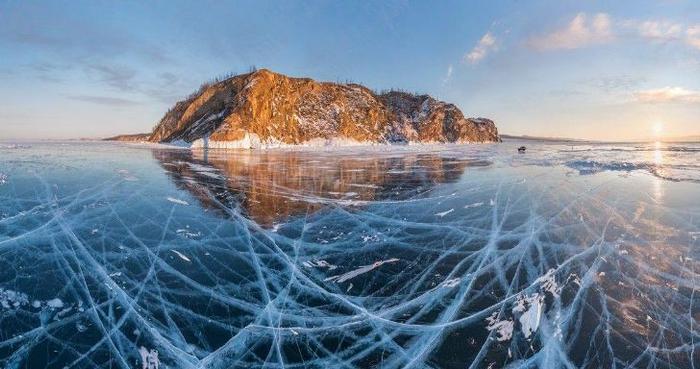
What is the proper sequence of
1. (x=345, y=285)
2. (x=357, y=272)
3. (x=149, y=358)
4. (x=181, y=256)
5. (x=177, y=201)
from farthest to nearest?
1. (x=177, y=201)
2. (x=181, y=256)
3. (x=357, y=272)
4. (x=345, y=285)
5. (x=149, y=358)

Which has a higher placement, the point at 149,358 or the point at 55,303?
the point at 55,303

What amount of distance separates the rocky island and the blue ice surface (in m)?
78.7

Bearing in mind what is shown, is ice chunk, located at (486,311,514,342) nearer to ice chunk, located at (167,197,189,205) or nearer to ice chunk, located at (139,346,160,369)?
ice chunk, located at (139,346,160,369)

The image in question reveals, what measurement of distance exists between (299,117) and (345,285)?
11011 centimetres

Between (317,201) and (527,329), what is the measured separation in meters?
8.93

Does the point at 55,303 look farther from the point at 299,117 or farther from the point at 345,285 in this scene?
the point at 299,117

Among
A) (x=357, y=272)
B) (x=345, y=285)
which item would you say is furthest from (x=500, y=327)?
(x=357, y=272)

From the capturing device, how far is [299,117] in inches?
4446

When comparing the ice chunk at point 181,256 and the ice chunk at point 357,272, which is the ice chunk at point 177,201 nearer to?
the ice chunk at point 181,256

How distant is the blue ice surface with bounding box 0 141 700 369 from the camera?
4367 millimetres

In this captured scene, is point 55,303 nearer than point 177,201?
Yes

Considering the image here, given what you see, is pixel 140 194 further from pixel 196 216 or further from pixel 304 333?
pixel 304 333

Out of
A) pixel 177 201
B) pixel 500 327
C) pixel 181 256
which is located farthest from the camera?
pixel 177 201

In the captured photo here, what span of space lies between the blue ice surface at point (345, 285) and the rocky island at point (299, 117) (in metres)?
78.7
